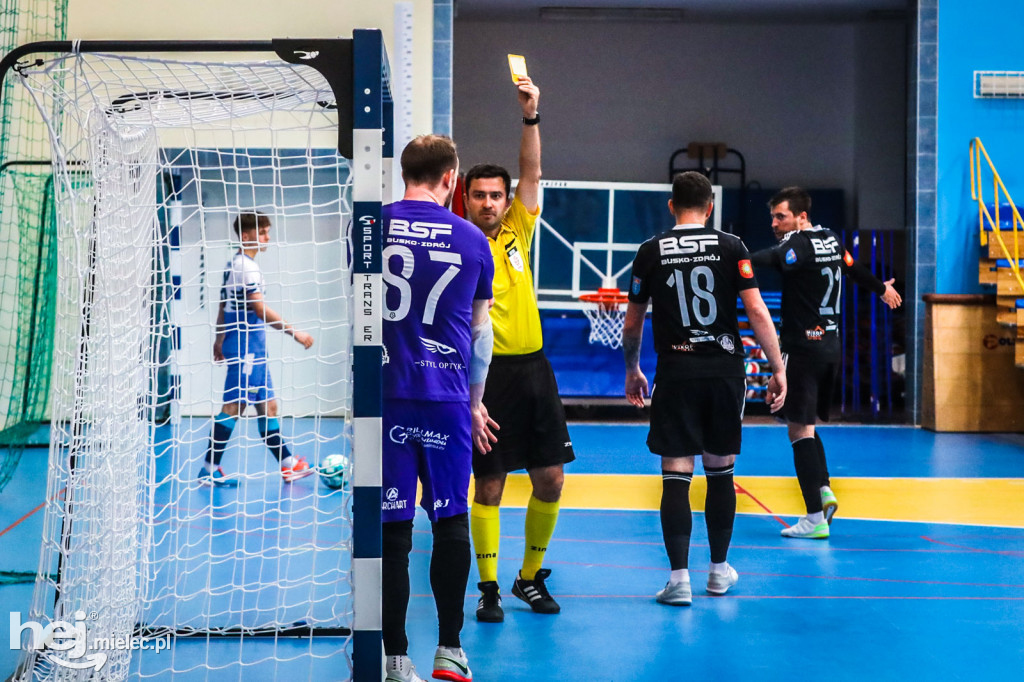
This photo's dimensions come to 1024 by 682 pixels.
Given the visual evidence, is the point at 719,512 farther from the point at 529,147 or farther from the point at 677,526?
the point at 529,147

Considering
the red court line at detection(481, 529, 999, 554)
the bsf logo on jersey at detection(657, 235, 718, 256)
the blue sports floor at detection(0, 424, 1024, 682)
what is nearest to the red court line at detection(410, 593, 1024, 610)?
the blue sports floor at detection(0, 424, 1024, 682)

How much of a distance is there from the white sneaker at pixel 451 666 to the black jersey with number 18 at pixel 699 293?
1.78 meters

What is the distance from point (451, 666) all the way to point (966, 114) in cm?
955

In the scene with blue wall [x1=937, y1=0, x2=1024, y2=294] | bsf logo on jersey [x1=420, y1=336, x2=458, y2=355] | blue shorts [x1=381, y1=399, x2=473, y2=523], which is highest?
blue wall [x1=937, y1=0, x2=1024, y2=294]

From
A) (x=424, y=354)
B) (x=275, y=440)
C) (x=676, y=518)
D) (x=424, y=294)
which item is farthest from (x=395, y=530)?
(x=275, y=440)

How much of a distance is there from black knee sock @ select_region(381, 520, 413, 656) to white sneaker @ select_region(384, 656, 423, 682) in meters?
0.02

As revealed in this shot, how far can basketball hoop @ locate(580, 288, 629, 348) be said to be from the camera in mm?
11367

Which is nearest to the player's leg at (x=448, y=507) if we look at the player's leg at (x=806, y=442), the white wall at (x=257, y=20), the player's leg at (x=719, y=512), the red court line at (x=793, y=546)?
the player's leg at (x=719, y=512)

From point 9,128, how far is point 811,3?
371 inches

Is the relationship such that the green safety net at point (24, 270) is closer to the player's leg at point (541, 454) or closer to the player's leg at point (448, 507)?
the player's leg at point (541, 454)

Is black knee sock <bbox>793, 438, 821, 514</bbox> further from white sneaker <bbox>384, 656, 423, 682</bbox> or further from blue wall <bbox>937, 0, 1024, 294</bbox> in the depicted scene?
blue wall <bbox>937, 0, 1024, 294</bbox>

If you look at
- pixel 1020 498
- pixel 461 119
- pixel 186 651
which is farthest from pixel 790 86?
pixel 186 651

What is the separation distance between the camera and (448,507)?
138 inches

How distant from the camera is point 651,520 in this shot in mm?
6484
